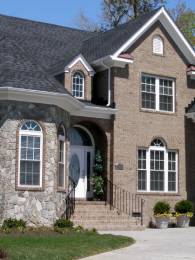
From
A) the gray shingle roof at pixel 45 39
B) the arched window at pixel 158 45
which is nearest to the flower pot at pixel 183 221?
the arched window at pixel 158 45

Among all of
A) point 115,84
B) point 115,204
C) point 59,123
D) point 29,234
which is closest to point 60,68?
point 115,84

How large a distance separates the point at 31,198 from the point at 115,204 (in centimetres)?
534

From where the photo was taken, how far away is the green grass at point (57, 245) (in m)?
12.9

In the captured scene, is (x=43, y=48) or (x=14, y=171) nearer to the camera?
(x=14, y=171)

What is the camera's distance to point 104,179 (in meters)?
24.5

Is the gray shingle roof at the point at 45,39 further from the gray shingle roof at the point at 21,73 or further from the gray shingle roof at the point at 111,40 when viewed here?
the gray shingle roof at the point at 21,73

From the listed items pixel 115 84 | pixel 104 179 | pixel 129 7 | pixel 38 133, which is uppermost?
pixel 129 7

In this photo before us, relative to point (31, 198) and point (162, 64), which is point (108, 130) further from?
point (31, 198)

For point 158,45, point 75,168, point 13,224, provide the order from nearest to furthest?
point 13,224, point 75,168, point 158,45

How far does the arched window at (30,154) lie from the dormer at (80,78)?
4944mm

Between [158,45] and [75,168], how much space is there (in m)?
7.12

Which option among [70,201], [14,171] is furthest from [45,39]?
[14,171]

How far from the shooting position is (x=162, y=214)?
24.5m

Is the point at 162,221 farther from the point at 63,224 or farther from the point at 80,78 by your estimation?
the point at 80,78
